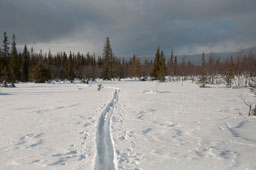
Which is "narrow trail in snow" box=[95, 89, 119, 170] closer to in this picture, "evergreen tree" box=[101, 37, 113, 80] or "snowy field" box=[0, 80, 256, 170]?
"snowy field" box=[0, 80, 256, 170]

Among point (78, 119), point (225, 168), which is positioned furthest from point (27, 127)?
point (225, 168)

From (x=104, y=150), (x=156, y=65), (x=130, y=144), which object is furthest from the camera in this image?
(x=156, y=65)

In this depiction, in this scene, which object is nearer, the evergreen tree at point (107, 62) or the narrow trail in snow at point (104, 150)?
the narrow trail in snow at point (104, 150)

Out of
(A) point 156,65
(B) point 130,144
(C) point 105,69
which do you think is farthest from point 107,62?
(B) point 130,144

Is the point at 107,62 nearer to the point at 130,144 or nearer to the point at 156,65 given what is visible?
the point at 156,65

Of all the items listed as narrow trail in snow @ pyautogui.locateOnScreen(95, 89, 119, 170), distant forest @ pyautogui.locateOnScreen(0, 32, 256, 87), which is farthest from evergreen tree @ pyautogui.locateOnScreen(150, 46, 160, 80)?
narrow trail in snow @ pyautogui.locateOnScreen(95, 89, 119, 170)

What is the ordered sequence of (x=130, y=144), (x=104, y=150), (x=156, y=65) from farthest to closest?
1. (x=156, y=65)
2. (x=130, y=144)
3. (x=104, y=150)

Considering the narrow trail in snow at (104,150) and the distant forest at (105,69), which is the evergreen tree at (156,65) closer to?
the distant forest at (105,69)

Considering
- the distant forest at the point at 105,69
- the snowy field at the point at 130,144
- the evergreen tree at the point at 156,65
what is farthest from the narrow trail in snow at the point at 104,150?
the evergreen tree at the point at 156,65

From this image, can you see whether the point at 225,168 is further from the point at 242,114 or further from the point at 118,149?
the point at 242,114

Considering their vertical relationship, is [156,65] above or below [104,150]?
above

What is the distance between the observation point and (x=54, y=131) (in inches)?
207

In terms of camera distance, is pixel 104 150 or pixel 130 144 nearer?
pixel 104 150

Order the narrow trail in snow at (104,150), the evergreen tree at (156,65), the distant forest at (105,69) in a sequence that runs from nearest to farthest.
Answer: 1. the narrow trail in snow at (104,150)
2. the distant forest at (105,69)
3. the evergreen tree at (156,65)
